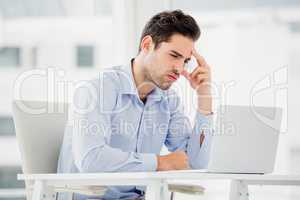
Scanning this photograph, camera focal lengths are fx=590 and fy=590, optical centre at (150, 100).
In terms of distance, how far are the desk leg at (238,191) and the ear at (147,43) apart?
0.71 m

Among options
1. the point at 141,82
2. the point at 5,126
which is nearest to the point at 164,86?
the point at 141,82

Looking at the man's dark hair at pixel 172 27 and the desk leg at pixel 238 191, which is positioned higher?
the man's dark hair at pixel 172 27

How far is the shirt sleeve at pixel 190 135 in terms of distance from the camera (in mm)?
2348

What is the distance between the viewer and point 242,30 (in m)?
3.27

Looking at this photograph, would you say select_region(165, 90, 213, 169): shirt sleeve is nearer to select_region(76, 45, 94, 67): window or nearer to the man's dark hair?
the man's dark hair

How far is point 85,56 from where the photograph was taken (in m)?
3.54

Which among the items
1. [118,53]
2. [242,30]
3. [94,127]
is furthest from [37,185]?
[242,30]

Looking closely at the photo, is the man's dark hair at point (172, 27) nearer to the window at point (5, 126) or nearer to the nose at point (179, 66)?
the nose at point (179, 66)

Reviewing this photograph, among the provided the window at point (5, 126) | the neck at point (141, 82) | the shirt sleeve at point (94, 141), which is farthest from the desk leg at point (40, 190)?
the window at point (5, 126)

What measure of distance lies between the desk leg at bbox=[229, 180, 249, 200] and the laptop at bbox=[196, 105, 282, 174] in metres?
0.23

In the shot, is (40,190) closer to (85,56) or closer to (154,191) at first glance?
(154,191)

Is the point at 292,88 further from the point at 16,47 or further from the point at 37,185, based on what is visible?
the point at 37,185

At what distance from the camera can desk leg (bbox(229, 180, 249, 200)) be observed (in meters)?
1.91

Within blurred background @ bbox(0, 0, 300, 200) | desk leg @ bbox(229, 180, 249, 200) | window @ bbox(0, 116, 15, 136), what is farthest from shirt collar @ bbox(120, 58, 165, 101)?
window @ bbox(0, 116, 15, 136)
